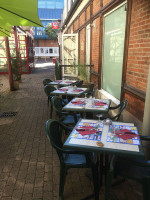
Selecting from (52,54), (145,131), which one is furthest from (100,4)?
(52,54)

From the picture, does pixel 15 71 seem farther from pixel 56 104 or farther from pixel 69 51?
pixel 56 104

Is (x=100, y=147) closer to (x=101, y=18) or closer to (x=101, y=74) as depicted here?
(x=101, y=74)

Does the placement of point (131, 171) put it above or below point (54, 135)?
below

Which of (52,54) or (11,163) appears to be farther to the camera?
(52,54)

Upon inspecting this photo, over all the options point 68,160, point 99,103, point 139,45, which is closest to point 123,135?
point 68,160

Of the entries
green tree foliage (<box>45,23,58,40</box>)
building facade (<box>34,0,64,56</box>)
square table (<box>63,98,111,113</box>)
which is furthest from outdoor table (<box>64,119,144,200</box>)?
building facade (<box>34,0,64,56</box>)

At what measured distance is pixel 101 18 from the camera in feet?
19.5

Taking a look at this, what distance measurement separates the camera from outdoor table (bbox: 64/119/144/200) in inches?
83.2

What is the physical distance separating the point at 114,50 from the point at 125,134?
337cm

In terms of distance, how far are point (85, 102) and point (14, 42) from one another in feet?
40.6

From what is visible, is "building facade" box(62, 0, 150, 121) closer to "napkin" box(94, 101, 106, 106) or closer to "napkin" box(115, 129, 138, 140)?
"napkin" box(94, 101, 106, 106)

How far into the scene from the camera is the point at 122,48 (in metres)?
4.68

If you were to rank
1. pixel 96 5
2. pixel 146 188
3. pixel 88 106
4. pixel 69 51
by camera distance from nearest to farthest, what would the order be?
pixel 146 188, pixel 88 106, pixel 96 5, pixel 69 51

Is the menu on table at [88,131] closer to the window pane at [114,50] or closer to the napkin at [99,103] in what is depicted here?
the napkin at [99,103]
